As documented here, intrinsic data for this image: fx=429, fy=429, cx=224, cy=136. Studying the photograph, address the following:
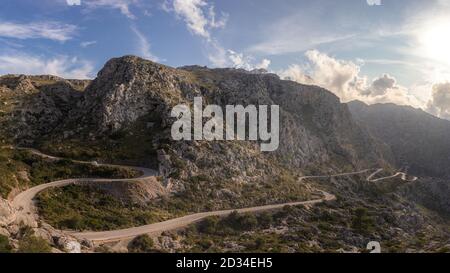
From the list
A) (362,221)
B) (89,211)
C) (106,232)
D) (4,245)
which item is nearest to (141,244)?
(106,232)

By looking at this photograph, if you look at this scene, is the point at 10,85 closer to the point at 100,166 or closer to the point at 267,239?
the point at 100,166

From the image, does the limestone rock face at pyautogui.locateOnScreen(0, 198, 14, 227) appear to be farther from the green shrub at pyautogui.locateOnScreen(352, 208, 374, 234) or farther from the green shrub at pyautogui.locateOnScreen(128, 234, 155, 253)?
the green shrub at pyautogui.locateOnScreen(352, 208, 374, 234)

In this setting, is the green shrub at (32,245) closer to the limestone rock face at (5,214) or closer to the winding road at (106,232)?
the limestone rock face at (5,214)

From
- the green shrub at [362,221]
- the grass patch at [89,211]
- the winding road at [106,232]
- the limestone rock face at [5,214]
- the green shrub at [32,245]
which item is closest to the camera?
the green shrub at [32,245]

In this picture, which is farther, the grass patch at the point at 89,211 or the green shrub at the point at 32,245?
the grass patch at the point at 89,211

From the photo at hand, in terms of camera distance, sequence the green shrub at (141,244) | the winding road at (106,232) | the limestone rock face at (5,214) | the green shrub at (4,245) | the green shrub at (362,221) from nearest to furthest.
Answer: the green shrub at (4,245) < the limestone rock face at (5,214) < the winding road at (106,232) < the green shrub at (141,244) < the green shrub at (362,221)

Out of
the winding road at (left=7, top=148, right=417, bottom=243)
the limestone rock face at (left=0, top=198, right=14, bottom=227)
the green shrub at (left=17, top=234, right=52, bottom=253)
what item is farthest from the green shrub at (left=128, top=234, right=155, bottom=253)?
the green shrub at (left=17, top=234, right=52, bottom=253)

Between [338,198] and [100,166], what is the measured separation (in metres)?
85.7

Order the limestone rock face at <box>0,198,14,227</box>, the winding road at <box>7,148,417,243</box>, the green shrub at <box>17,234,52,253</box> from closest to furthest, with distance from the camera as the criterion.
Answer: the green shrub at <box>17,234,52,253</box>, the limestone rock face at <box>0,198,14,227</box>, the winding road at <box>7,148,417,243</box>

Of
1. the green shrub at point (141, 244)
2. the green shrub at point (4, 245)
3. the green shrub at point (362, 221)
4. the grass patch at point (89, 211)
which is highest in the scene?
the green shrub at point (4, 245)

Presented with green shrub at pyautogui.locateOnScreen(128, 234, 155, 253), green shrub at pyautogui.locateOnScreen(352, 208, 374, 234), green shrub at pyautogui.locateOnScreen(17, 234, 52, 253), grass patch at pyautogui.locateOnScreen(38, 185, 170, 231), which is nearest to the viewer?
green shrub at pyautogui.locateOnScreen(17, 234, 52, 253)

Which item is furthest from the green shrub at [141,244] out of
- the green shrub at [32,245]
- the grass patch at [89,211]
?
the green shrub at [32,245]

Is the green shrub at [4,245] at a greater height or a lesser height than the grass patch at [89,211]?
greater
